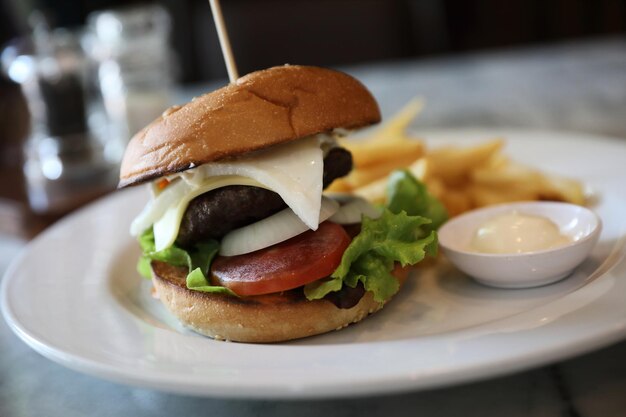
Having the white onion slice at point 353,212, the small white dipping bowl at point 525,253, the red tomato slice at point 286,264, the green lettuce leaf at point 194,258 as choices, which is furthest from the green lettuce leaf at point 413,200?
the green lettuce leaf at point 194,258

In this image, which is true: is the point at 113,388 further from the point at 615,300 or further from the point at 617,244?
the point at 617,244

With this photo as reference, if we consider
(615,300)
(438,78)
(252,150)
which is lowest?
(438,78)

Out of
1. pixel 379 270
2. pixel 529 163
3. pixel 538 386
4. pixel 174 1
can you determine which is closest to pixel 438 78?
pixel 529 163

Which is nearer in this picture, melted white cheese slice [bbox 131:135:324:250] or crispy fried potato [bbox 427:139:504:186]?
melted white cheese slice [bbox 131:135:324:250]

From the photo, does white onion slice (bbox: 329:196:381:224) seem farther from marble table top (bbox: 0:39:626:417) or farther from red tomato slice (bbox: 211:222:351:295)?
marble table top (bbox: 0:39:626:417)

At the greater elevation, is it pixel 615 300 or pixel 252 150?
pixel 252 150

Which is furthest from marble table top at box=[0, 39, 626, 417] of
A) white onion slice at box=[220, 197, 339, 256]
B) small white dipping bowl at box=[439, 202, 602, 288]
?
white onion slice at box=[220, 197, 339, 256]

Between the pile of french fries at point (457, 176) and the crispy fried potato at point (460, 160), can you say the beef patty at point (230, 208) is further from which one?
the crispy fried potato at point (460, 160)
